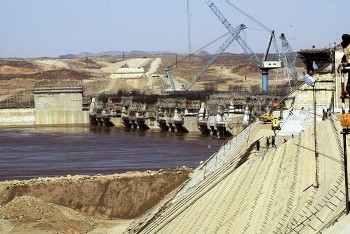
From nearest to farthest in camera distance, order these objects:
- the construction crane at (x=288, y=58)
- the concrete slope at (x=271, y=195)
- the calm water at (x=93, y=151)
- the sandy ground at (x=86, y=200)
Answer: the concrete slope at (x=271, y=195)
the sandy ground at (x=86, y=200)
the calm water at (x=93, y=151)
the construction crane at (x=288, y=58)

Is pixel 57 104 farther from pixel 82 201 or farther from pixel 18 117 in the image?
pixel 82 201

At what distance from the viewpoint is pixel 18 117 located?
93188mm

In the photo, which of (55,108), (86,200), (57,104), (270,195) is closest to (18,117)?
(55,108)

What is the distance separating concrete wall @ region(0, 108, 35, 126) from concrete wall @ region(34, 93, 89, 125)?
910 mm

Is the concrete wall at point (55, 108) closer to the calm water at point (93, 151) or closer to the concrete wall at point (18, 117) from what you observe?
the concrete wall at point (18, 117)

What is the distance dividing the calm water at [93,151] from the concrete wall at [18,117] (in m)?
8.97

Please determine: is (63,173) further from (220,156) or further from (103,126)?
(103,126)

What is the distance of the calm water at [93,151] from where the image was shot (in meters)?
46.2

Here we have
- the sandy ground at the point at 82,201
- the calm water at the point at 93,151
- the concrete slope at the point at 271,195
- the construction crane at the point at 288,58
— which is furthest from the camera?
the construction crane at the point at 288,58

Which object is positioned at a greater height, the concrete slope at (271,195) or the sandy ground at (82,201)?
the concrete slope at (271,195)

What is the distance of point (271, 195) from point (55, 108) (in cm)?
7611

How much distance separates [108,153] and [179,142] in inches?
391

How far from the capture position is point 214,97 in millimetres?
78312

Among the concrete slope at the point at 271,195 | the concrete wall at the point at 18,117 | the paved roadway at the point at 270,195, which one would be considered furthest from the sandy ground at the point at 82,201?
the concrete wall at the point at 18,117
